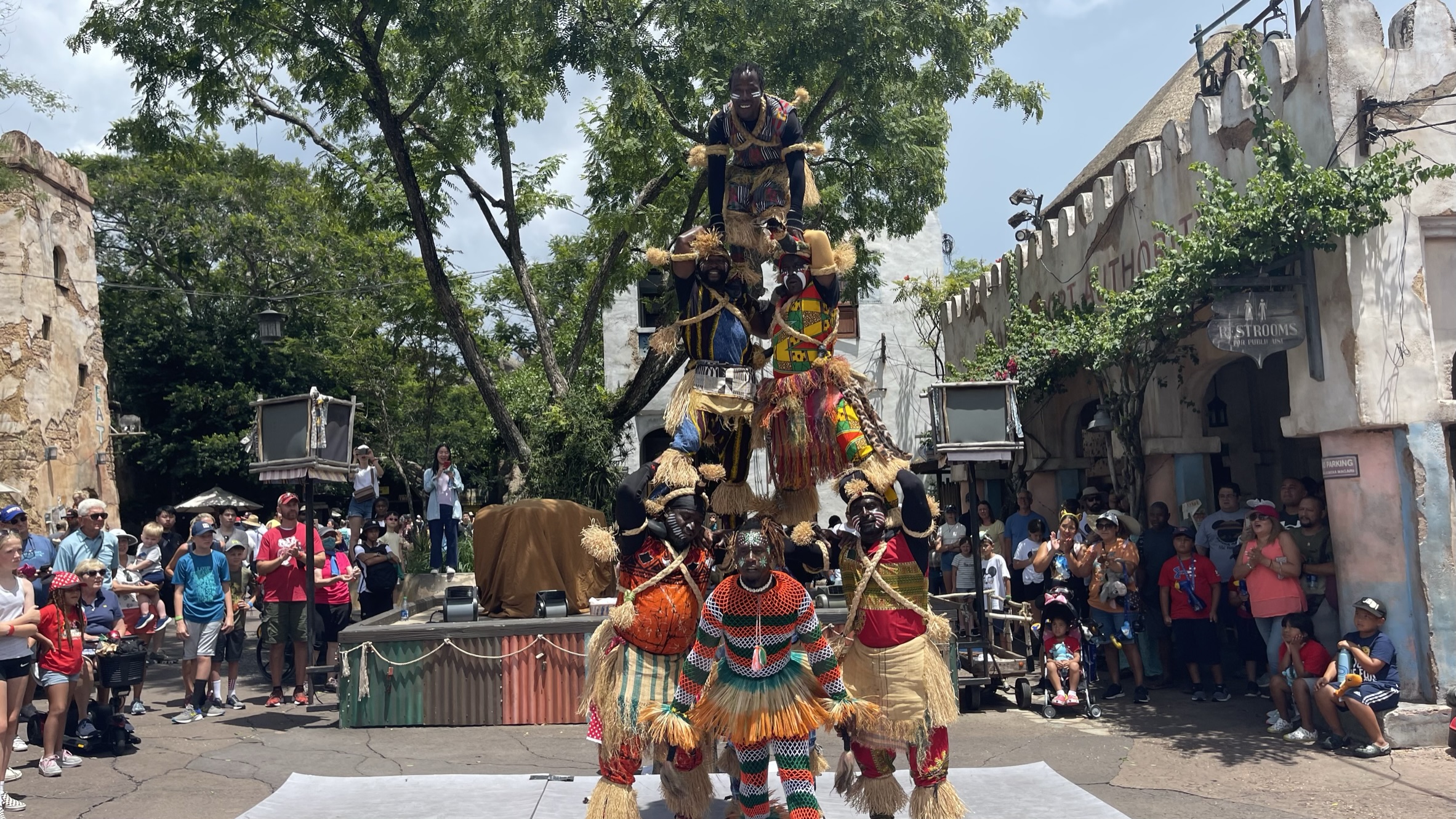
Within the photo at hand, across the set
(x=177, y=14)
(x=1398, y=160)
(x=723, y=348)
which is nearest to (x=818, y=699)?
(x=723, y=348)

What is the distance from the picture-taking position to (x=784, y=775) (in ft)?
16.0

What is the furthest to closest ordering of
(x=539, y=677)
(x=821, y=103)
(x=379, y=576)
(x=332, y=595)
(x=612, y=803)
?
(x=821, y=103), (x=379, y=576), (x=332, y=595), (x=539, y=677), (x=612, y=803)

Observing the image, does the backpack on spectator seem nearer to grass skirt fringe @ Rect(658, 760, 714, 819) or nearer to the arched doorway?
grass skirt fringe @ Rect(658, 760, 714, 819)

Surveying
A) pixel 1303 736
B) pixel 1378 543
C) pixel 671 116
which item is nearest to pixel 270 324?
pixel 671 116

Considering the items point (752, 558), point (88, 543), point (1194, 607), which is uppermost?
point (88, 543)

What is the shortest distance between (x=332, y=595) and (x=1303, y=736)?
28.0 ft

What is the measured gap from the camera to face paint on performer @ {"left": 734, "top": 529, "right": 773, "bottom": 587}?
481 cm

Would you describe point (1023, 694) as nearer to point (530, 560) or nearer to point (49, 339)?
point (530, 560)

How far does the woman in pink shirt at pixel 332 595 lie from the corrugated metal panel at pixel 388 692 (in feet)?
4.23

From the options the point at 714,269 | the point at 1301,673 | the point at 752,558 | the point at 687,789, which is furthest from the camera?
the point at 1301,673

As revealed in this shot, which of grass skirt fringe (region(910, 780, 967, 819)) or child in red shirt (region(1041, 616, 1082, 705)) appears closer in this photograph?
grass skirt fringe (region(910, 780, 967, 819))

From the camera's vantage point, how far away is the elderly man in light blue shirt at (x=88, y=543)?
8.88m

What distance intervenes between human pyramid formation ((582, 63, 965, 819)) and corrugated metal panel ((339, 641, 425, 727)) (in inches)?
179

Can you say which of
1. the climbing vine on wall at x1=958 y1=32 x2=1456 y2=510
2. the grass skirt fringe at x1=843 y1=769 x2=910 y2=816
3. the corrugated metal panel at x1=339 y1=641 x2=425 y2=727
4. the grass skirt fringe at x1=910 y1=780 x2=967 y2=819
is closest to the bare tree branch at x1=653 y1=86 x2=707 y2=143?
the climbing vine on wall at x1=958 y1=32 x2=1456 y2=510
